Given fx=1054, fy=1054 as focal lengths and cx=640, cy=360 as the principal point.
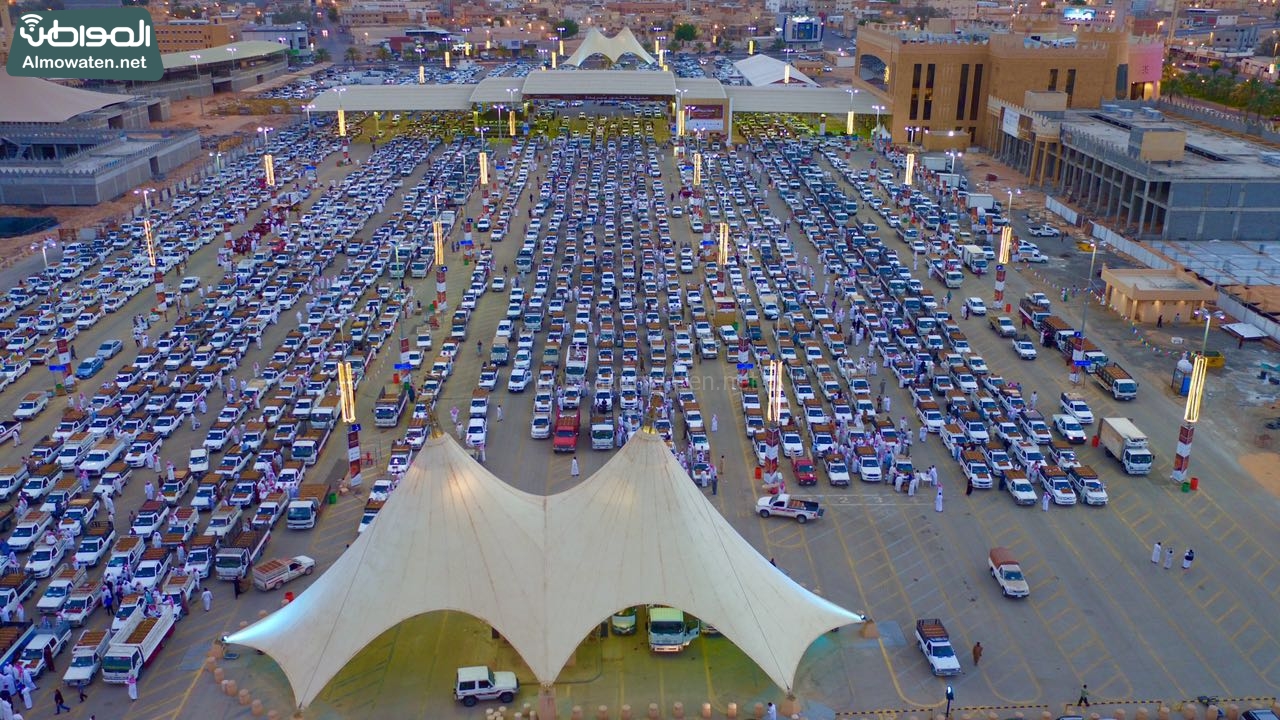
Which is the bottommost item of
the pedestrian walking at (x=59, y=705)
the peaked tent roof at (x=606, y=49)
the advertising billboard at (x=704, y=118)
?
the pedestrian walking at (x=59, y=705)

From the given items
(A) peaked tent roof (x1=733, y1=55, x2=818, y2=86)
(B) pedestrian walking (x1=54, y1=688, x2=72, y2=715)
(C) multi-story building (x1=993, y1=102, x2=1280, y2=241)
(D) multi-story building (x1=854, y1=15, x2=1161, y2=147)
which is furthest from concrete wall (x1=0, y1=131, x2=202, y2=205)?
(A) peaked tent roof (x1=733, y1=55, x2=818, y2=86)

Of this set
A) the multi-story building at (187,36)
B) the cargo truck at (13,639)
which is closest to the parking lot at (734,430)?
the cargo truck at (13,639)

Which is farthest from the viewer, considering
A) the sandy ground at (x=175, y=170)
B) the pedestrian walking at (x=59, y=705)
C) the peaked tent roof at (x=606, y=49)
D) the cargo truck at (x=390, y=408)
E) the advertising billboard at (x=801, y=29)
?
the advertising billboard at (x=801, y=29)

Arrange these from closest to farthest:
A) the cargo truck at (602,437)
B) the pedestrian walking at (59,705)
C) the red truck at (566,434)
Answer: the pedestrian walking at (59,705) < the red truck at (566,434) < the cargo truck at (602,437)

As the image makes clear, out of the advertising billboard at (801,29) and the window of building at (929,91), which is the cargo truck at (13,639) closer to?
the window of building at (929,91)

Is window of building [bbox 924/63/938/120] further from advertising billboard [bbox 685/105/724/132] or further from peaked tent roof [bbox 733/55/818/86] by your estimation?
peaked tent roof [bbox 733/55/818/86]

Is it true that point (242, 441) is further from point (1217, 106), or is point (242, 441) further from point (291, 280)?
point (1217, 106)

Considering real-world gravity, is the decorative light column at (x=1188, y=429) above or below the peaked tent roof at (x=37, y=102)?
below
